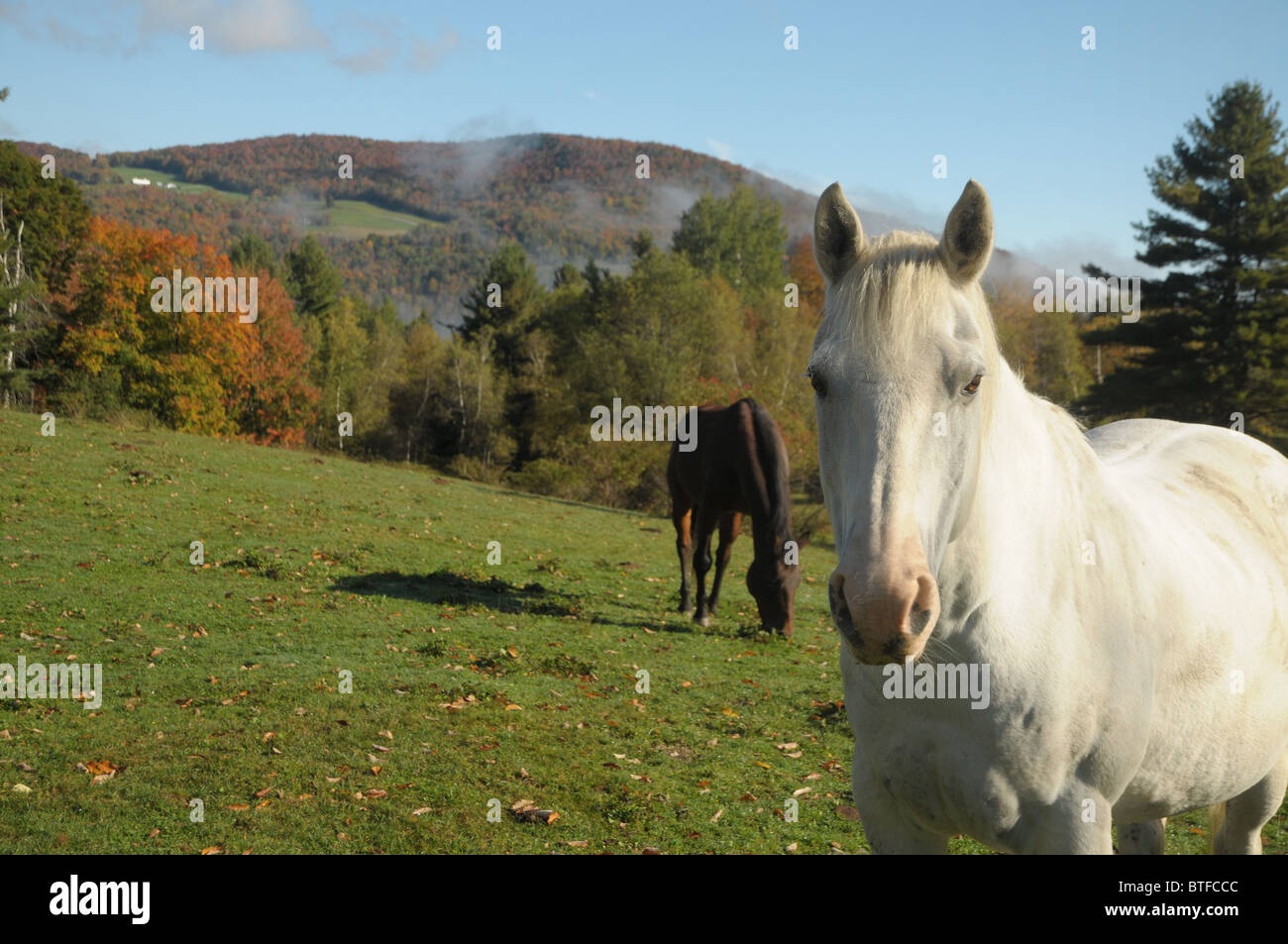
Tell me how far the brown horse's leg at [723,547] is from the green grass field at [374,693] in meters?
0.45

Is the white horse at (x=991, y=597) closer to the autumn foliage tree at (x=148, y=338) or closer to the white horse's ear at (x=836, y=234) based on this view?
the white horse's ear at (x=836, y=234)

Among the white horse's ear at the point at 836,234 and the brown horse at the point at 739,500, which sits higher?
the white horse's ear at the point at 836,234

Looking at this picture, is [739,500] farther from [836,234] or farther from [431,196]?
[431,196]

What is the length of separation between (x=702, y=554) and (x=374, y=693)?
494 cm

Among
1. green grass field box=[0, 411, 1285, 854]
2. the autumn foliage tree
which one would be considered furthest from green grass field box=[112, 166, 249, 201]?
green grass field box=[0, 411, 1285, 854]

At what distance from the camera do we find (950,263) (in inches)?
86.9

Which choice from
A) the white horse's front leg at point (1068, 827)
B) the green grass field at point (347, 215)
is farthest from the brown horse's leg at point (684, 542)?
the green grass field at point (347, 215)

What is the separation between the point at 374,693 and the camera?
7027 mm

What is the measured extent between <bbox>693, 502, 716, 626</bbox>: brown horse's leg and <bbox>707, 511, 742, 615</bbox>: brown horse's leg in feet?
0.99

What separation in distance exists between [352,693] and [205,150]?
147 m

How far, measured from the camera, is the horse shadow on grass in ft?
34.7


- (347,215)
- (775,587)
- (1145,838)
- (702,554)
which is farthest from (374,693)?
(347,215)

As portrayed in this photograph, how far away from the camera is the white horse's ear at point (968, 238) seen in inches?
85.7
